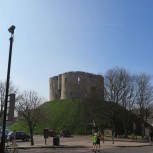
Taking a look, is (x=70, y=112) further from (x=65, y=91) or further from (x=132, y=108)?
(x=132, y=108)

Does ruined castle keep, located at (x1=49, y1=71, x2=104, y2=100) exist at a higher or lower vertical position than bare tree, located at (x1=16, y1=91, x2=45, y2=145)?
higher

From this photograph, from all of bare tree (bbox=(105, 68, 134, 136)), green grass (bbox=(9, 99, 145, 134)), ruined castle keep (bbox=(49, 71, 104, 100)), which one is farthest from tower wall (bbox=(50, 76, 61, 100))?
bare tree (bbox=(105, 68, 134, 136))

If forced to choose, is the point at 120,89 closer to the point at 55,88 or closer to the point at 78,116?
the point at 78,116

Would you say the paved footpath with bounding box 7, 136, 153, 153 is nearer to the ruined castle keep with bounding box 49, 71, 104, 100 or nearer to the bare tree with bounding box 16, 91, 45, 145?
the bare tree with bounding box 16, 91, 45, 145

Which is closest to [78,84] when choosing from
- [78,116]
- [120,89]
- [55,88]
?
[55,88]

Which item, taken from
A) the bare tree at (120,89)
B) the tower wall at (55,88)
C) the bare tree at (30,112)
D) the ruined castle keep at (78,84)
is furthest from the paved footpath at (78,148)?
the tower wall at (55,88)

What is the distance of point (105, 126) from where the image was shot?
8600 centimetres

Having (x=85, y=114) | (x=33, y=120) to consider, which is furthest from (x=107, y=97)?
(x=33, y=120)

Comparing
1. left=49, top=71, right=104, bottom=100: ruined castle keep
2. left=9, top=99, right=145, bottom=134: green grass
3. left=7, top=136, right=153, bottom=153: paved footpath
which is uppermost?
left=49, top=71, right=104, bottom=100: ruined castle keep

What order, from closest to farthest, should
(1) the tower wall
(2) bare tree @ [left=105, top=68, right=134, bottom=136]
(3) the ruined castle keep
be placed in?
(2) bare tree @ [left=105, top=68, right=134, bottom=136] → (3) the ruined castle keep → (1) the tower wall

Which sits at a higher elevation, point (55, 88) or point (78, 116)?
point (55, 88)

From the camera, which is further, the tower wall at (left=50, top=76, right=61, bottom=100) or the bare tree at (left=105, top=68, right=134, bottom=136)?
the tower wall at (left=50, top=76, right=61, bottom=100)

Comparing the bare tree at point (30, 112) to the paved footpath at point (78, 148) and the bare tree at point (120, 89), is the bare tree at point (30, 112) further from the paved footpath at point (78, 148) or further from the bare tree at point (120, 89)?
the bare tree at point (120, 89)

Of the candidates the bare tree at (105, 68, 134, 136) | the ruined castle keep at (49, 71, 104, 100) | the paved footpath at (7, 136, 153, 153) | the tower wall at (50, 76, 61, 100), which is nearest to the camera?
the paved footpath at (7, 136, 153, 153)
